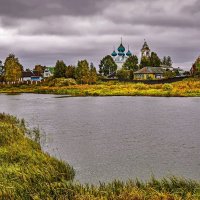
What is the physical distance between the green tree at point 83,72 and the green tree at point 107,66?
60419mm

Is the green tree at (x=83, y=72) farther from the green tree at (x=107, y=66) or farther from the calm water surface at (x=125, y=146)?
the calm water surface at (x=125, y=146)

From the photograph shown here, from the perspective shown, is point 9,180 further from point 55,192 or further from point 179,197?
point 179,197

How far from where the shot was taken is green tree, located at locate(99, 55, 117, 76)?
185875 mm

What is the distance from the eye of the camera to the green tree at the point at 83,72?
123312 mm

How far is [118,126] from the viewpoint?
33.8 meters

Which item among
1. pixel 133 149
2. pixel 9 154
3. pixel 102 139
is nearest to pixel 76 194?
pixel 9 154

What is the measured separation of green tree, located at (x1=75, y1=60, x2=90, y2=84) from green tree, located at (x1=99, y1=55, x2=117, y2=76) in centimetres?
6042

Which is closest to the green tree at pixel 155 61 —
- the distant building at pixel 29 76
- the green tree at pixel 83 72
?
the green tree at pixel 83 72

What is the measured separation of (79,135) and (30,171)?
1427cm

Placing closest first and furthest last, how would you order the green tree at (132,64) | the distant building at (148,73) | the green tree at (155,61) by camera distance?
the distant building at (148,73) → the green tree at (155,61) → the green tree at (132,64)

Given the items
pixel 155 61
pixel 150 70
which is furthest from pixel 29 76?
pixel 150 70

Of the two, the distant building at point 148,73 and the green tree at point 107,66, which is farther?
the green tree at point 107,66

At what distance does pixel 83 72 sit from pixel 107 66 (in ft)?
214

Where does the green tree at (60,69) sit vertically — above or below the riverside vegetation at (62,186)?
above
